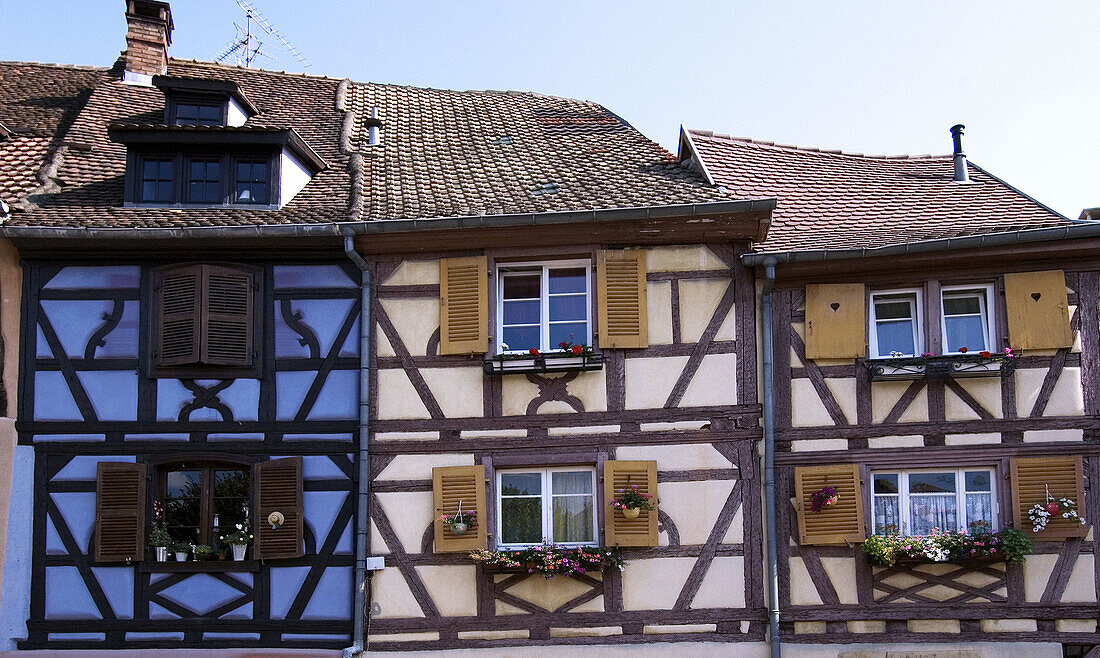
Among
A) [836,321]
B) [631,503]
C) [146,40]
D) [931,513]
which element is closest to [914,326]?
[836,321]

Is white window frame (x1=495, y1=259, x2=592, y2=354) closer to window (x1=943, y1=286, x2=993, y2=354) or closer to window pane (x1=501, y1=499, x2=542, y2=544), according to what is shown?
window pane (x1=501, y1=499, x2=542, y2=544)

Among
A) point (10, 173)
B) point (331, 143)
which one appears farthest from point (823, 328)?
point (10, 173)

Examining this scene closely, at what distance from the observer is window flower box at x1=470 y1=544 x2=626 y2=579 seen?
1110cm

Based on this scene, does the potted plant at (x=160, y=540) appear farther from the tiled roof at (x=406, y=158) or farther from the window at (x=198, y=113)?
the window at (x=198, y=113)

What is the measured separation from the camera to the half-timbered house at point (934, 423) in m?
11.2

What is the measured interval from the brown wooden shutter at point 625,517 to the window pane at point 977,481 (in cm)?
328

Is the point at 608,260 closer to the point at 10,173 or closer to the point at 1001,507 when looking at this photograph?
the point at 1001,507

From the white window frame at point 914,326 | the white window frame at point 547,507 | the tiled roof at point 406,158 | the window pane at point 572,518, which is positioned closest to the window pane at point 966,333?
the white window frame at point 914,326

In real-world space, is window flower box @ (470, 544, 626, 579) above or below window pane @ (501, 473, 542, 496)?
below

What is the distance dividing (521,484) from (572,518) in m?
0.64

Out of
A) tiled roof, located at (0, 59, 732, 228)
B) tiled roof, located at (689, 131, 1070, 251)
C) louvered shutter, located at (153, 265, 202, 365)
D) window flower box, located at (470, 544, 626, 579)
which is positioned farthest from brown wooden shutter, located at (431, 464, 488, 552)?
tiled roof, located at (689, 131, 1070, 251)

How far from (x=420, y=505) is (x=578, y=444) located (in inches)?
69.5

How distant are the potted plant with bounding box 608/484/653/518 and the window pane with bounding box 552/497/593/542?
46 centimetres

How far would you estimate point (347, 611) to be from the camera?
11.4m
